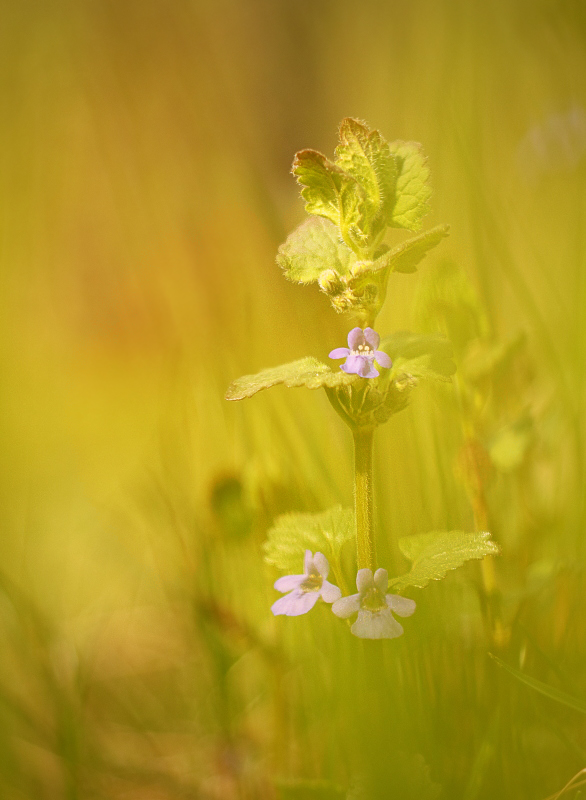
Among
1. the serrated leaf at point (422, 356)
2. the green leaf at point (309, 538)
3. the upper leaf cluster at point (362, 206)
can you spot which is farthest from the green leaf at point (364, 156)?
the green leaf at point (309, 538)

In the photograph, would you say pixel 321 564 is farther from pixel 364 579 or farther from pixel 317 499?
pixel 317 499

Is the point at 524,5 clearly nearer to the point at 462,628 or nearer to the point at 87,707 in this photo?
the point at 462,628

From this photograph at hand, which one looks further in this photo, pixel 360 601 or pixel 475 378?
pixel 475 378

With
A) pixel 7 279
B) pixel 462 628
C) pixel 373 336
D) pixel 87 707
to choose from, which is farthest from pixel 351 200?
pixel 7 279

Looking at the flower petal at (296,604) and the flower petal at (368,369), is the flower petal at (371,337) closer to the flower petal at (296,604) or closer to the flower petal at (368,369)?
the flower petal at (368,369)

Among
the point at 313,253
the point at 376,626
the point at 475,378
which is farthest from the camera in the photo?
the point at 475,378

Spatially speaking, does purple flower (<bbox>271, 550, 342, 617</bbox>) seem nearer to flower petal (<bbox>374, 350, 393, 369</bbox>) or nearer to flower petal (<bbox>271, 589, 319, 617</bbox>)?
flower petal (<bbox>271, 589, 319, 617</bbox>)

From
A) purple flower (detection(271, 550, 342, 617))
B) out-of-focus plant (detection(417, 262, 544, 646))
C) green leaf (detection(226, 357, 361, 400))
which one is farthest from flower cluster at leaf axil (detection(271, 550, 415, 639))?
out-of-focus plant (detection(417, 262, 544, 646))

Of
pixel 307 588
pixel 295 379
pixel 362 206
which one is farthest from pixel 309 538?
pixel 362 206
